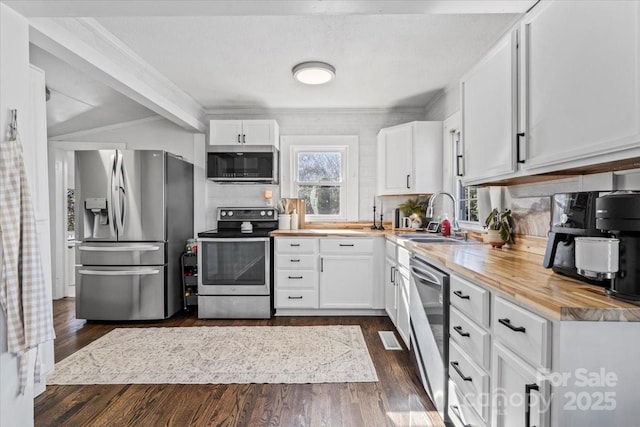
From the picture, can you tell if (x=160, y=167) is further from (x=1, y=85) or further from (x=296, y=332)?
(x=296, y=332)

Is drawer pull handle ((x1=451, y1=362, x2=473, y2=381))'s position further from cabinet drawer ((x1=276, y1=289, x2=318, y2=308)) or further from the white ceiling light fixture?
the white ceiling light fixture

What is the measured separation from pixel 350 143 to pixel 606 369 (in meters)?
3.42

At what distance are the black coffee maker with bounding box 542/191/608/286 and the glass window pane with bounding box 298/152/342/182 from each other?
282 cm

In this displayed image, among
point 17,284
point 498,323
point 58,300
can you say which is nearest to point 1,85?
point 17,284

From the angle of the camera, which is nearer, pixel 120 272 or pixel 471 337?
pixel 471 337

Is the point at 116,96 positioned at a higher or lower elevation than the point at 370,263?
higher

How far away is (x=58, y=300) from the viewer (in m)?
4.11

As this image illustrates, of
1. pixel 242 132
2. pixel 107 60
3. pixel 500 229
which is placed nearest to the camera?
pixel 500 229

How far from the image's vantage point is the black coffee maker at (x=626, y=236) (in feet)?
3.02

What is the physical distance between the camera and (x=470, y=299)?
1418mm

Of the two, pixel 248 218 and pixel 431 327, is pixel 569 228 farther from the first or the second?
pixel 248 218

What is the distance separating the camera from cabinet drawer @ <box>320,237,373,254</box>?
3.38 m

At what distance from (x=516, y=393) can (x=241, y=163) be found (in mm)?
3287

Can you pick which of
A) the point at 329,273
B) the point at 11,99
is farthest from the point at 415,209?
the point at 11,99
